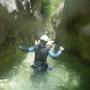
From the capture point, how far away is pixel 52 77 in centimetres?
1005

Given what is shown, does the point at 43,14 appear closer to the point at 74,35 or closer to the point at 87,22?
the point at 74,35

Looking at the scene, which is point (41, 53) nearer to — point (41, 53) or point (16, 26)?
point (41, 53)

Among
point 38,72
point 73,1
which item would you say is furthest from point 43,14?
point 38,72

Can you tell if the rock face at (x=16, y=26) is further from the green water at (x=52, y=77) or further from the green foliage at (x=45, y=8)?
the green water at (x=52, y=77)

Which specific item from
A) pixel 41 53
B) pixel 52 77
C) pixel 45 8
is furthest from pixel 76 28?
pixel 45 8

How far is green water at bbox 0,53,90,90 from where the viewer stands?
30.2 ft

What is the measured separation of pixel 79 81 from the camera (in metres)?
9.88

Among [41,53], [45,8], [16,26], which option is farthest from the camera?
[45,8]

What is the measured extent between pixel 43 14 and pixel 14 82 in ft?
19.3

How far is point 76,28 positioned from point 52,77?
221 cm

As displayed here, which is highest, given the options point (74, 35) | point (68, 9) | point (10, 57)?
point (68, 9)

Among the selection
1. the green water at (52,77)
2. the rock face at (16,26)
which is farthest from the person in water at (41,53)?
the rock face at (16,26)

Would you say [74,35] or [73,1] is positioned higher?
[73,1]

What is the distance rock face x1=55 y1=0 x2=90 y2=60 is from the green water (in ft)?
2.36
